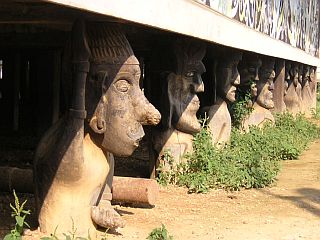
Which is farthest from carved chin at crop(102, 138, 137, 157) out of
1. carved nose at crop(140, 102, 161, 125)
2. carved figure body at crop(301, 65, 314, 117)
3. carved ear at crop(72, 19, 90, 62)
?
carved figure body at crop(301, 65, 314, 117)

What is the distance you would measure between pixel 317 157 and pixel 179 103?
3.96 meters

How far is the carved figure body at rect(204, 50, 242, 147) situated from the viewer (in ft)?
33.5

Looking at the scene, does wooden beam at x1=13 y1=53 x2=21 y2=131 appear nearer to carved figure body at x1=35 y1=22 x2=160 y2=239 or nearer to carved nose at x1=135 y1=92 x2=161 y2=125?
carved figure body at x1=35 y1=22 x2=160 y2=239

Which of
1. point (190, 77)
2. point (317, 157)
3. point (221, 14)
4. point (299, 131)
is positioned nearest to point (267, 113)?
point (299, 131)

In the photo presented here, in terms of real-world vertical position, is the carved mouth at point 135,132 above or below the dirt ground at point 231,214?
above

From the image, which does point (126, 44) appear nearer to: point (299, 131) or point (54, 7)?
point (54, 7)

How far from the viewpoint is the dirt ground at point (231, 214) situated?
19.5 feet

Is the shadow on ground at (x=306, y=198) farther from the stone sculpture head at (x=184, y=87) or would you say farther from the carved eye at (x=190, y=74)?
the carved eye at (x=190, y=74)

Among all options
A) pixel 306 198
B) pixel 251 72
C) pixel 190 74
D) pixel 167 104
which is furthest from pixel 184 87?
pixel 251 72

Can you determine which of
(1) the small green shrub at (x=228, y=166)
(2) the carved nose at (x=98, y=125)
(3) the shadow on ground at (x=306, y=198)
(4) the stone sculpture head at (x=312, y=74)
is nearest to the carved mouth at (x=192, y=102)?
(1) the small green shrub at (x=228, y=166)

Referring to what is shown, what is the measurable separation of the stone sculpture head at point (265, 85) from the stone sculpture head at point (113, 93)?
27.0 ft

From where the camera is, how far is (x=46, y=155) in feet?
17.2

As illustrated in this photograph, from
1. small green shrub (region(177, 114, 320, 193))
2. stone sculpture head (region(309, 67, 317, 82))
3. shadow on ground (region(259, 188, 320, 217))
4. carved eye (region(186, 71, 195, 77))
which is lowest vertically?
shadow on ground (region(259, 188, 320, 217))

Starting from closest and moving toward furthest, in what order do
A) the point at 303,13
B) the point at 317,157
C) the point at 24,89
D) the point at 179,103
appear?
the point at 179,103 → the point at 317,157 → the point at 24,89 → the point at 303,13
